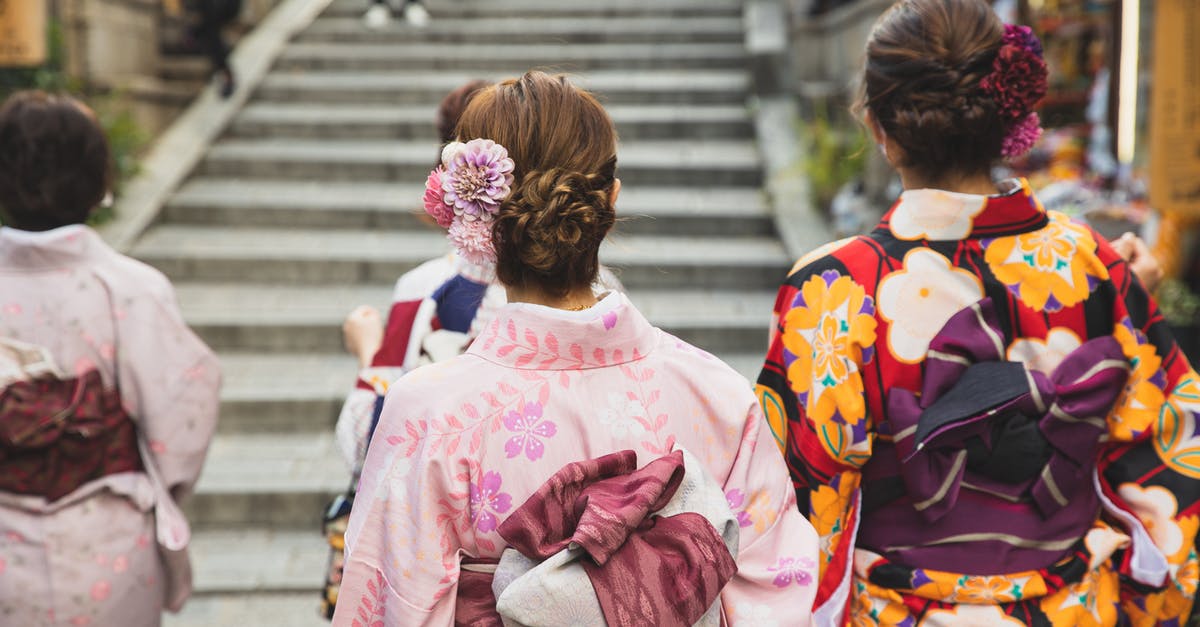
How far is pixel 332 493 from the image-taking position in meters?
4.91

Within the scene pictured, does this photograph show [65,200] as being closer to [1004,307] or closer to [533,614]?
[533,614]

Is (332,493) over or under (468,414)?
under

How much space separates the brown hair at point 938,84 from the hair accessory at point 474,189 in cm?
89

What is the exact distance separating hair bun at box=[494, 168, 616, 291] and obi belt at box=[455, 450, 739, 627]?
0.32m

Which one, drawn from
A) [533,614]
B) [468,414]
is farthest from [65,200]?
→ [533,614]

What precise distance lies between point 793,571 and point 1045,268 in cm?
84

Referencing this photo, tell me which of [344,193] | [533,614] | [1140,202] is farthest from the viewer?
[344,193]

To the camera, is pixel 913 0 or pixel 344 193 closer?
pixel 913 0

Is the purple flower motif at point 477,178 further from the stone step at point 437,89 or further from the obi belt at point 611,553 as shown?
the stone step at point 437,89

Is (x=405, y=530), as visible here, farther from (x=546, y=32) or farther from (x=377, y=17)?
(x=377, y=17)

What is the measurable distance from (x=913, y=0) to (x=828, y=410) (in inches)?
33.4

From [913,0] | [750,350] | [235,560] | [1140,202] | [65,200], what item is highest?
[913,0]

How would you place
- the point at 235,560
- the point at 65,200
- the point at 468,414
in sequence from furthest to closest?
the point at 235,560, the point at 65,200, the point at 468,414

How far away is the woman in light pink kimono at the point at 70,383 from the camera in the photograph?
276 cm
